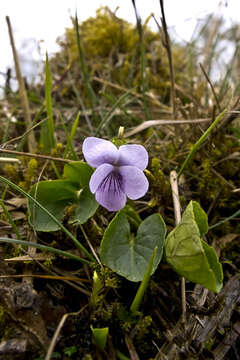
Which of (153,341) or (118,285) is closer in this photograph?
(153,341)

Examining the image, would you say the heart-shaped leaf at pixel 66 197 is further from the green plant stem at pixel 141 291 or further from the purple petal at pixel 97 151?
the green plant stem at pixel 141 291

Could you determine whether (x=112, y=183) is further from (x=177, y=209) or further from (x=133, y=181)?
(x=177, y=209)

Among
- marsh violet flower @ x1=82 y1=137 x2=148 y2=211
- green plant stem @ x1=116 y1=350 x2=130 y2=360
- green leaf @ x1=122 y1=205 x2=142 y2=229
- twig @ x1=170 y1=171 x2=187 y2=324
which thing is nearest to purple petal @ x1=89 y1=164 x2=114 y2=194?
marsh violet flower @ x1=82 y1=137 x2=148 y2=211

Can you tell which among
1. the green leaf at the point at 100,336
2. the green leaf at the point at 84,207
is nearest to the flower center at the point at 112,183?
the green leaf at the point at 84,207

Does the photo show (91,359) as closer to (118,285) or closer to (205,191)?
(118,285)

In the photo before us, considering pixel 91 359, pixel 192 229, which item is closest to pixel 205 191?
pixel 192 229

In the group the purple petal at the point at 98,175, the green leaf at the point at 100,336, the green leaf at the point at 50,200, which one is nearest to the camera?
the green leaf at the point at 100,336
